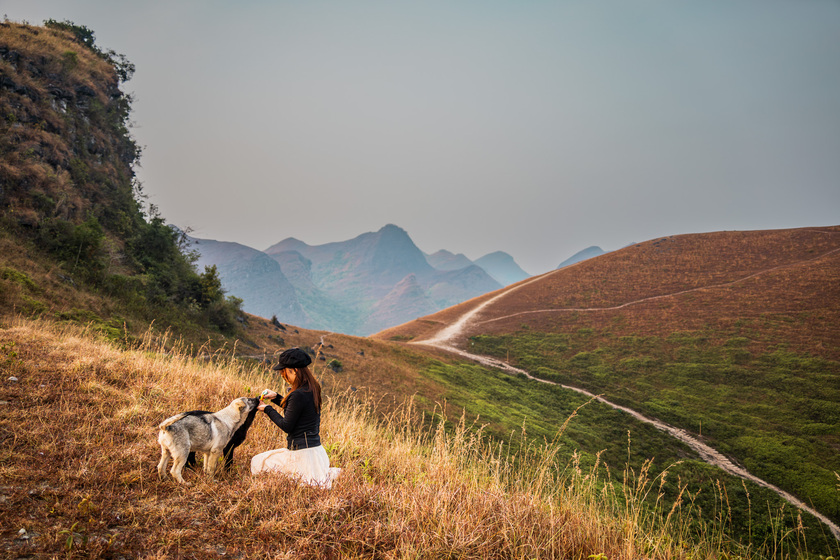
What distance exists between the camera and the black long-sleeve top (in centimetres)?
372

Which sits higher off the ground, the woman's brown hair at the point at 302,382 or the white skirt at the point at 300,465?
the woman's brown hair at the point at 302,382

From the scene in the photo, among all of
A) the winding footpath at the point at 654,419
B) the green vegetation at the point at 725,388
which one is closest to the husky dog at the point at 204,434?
the winding footpath at the point at 654,419

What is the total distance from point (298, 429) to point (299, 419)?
14 cm

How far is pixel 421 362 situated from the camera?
2733 centimetres

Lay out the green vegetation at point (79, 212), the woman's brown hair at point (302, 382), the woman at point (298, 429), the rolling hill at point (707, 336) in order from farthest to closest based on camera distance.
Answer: the rolling hill at point (707, 336)
the green vegetation at point (79, 212)
the woman's brown hair at point (302, 382)
the woman at point (298, 429)

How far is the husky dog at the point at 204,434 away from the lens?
132 inches

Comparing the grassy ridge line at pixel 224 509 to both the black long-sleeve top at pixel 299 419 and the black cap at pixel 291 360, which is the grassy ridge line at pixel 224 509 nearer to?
the black long-sleeve top at pixel 299 419

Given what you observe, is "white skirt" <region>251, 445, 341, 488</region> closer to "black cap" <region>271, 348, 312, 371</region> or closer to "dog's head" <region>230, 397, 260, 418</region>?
"dog's head" <region>230, 397, 260, 418</region>

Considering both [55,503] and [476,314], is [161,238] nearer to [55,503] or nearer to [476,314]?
[55,503]

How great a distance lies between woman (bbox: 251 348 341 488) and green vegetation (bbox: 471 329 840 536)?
61.5 feet

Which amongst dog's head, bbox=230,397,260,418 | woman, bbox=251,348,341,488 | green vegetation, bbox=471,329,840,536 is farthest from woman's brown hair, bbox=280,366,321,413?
green vegetation, bbox=471,329,840,536

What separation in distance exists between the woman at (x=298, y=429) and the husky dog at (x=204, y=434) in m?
0.29

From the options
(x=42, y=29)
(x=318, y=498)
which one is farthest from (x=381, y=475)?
(x=42, y=29)

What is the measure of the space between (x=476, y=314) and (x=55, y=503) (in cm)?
4683
